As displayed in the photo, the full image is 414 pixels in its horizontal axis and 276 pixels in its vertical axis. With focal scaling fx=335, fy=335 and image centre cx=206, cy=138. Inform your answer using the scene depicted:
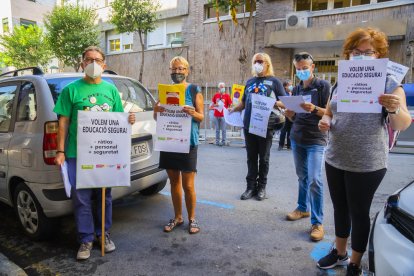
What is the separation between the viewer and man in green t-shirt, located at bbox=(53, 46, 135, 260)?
303 centimetres

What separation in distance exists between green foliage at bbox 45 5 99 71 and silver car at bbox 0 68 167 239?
15643 mm

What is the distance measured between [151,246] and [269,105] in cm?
225

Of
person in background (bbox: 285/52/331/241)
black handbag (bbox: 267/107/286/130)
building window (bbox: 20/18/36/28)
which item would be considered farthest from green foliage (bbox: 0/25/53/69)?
person in background (bbox: 285/52/331/241)

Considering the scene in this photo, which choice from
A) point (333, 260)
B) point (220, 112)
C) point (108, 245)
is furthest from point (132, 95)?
point (220, 112)

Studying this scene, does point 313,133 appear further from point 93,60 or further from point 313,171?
point 93,60

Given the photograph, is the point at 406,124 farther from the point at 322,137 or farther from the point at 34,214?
the point at 34,214

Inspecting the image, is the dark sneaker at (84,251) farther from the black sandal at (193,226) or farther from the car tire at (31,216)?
the black sandal at (193,226)

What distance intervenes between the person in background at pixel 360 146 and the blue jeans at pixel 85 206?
2.17 metres

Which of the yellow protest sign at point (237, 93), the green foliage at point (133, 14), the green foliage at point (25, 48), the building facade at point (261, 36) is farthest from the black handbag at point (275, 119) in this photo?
the green foliage at point (25, 48)

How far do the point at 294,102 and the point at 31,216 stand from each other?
2.98 meters

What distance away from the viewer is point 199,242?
355 centimetres

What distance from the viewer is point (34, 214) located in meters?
3.53

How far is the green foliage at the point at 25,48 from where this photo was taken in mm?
22469

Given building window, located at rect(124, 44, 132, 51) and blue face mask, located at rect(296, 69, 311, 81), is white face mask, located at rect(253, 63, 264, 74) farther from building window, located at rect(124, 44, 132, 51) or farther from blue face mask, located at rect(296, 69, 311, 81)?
building window, located at rect(124, 44, 132, 51)
